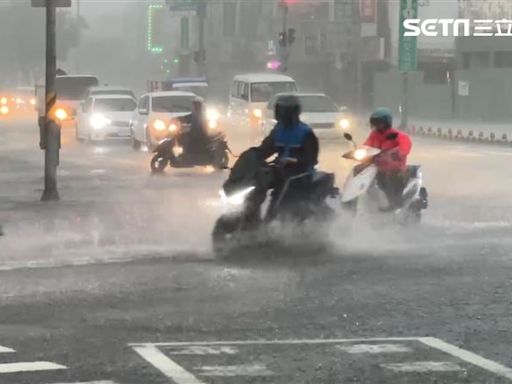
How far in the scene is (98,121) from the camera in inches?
1478

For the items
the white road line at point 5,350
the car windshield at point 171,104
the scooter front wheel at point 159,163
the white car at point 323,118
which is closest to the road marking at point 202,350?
the white road line at point 5,350

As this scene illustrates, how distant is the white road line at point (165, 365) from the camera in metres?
6.90

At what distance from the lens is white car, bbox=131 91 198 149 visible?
3225 centimetres

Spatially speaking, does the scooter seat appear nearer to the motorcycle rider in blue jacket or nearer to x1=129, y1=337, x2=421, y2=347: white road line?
the motorcycle rider in blue jacket

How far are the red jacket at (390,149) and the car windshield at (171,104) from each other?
1766cm

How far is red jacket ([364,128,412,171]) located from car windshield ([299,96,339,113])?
18.7 m

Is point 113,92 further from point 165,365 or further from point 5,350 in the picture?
point 165,365

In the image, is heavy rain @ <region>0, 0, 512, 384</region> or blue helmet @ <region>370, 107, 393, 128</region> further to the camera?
blue helmet @ <region>370, 107, 393, 128</region>

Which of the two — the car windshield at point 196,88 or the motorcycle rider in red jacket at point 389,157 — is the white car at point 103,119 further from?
the motorcycle rider in red jacket at point 389,157

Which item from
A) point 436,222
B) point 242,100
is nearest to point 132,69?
point 242,100

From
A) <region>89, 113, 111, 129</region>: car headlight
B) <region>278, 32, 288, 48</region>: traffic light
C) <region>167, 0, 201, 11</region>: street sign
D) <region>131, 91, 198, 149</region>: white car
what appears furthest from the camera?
<region>167, 0, 201, 11</region>: street sign

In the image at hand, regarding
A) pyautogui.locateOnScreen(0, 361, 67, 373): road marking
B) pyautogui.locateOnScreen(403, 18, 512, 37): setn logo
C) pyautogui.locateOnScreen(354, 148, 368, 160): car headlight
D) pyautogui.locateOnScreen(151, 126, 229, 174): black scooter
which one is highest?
pyautogui.locateOnScreen(403, 18, 512, 37): setn logo

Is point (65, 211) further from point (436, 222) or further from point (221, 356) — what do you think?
point (221, 356)

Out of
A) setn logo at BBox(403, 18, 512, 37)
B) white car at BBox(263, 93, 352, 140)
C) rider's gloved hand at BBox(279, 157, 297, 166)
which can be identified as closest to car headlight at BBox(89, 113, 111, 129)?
white car at BBox(263, 93, 352, 140)
